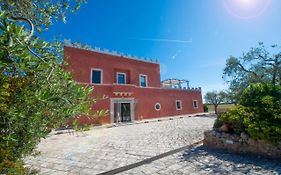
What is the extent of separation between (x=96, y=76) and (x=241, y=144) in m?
14.1

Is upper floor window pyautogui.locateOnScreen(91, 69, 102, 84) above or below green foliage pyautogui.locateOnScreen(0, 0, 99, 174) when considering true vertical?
above

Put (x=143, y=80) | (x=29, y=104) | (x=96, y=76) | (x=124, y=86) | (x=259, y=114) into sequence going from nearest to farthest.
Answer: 1. (x=29, y=104)
2. (x=259, y=114)
3. (x=96, y=76)
4. (x=124, y=86)
5. (x=143, y=80)

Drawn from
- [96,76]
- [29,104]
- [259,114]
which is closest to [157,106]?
[96,76]

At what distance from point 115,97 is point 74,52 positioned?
5677 mm

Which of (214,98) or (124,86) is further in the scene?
(214,98)

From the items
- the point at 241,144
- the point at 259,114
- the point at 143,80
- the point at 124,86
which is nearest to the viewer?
the point at 241,144

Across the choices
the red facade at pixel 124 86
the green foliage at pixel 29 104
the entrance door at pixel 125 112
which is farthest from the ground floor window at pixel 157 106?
the green foliage at pixel 29 104

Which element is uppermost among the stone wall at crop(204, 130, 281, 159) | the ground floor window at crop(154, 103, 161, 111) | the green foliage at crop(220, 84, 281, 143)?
the ground floor window at crop(154, 103, 161, 111)

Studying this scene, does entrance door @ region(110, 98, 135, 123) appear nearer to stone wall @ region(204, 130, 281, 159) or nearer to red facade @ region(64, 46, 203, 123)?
red facade @ region(64, 46, 203, 123)

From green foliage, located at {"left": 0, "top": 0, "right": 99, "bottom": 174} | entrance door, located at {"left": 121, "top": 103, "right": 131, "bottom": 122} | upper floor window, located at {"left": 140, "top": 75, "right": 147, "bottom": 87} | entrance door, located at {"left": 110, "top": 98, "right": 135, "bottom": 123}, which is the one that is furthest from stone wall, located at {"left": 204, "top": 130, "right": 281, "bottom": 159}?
upper floor window, located at {"left": 140, "top": 75, "right": 147, "bottom": 87}

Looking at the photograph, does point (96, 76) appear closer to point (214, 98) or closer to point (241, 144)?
point (241, 144)

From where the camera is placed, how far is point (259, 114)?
5.79 meters

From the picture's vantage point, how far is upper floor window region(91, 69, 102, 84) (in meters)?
16.9

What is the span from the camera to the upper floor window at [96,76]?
55.4 feet
